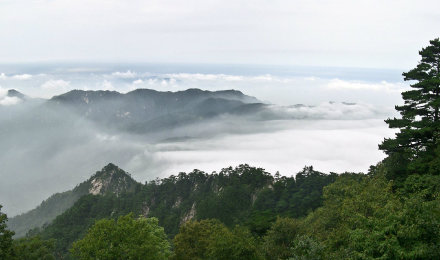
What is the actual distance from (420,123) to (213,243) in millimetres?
25364

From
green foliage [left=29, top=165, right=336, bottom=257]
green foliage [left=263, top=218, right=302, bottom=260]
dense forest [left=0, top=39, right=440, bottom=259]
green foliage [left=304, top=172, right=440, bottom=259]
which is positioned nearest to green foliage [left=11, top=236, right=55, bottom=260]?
dense forest [left=0, top=39, right=440, bottom=259]

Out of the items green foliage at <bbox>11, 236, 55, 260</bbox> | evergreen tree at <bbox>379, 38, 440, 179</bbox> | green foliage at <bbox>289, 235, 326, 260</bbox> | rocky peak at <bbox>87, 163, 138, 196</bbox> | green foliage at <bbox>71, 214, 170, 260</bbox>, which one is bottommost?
rocky peak at <bbox>87, 163, 138, 196</bbox>

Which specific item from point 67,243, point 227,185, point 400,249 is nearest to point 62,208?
point 67,243

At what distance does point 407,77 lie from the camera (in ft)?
125

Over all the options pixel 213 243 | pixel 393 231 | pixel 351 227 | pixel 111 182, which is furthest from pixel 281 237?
pixel 111 182

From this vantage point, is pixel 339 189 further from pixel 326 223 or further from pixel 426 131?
pixel 426 131

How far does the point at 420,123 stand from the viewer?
35.3 meters

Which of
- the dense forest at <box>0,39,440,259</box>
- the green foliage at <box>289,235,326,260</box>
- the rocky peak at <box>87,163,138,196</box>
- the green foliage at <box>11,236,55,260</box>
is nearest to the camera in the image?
the dense forest at <box>0,39,440,259</box>

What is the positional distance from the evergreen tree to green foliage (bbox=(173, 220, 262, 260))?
18.9m

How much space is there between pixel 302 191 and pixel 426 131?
63.6 metres

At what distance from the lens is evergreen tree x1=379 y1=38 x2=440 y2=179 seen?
3434cm

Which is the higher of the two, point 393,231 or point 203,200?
point 393,231

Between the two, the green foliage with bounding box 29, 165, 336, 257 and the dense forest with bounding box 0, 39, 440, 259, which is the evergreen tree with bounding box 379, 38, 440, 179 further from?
the green foliage with bounding box 29, 165, 336, 257

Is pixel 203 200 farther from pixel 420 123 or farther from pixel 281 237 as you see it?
pixel 420 123
